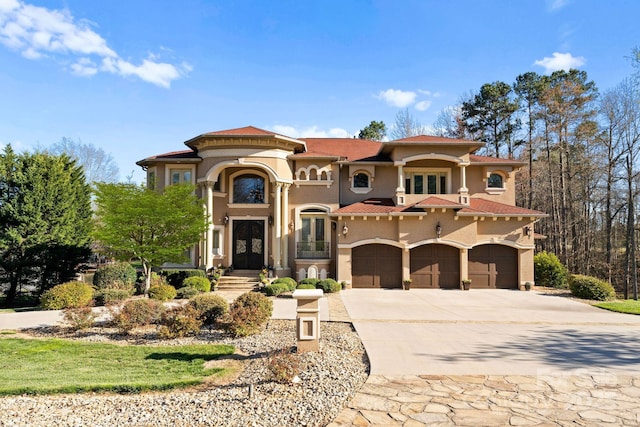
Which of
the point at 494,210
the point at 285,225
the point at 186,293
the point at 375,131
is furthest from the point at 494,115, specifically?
the point at 186,293

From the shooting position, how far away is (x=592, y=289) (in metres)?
15.9

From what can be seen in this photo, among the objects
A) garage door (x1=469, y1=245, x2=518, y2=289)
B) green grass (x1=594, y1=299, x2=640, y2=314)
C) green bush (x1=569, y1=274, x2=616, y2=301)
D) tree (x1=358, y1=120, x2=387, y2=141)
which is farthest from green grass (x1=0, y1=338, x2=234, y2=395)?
tree (x1=358, y1=120, x2=387, y2=141)

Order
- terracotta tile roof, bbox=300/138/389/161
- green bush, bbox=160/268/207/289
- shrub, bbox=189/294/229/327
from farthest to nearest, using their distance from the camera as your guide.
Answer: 1. terracotta tile roof, bbox=300/138/389/161
2. green bush, bbox=160/268/207/289
3. shrub, bbox=189/294/229/327

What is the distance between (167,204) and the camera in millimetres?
16000

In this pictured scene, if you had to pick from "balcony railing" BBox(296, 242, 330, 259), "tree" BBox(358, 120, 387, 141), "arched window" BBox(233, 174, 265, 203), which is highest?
"tree" BBox(358, 120, 387, 141)

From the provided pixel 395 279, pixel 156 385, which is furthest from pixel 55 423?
pixel 395 279

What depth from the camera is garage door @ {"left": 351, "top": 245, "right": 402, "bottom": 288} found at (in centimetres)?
1928

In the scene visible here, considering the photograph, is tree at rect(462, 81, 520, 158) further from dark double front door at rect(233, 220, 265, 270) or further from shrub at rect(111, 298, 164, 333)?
shrub at rect(111, 298, 164, 333)

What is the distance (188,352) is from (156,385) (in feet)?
7.14

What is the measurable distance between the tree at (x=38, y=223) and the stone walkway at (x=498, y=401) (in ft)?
55.3

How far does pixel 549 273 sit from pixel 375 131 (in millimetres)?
21513

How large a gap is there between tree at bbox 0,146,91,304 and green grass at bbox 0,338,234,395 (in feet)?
27.4

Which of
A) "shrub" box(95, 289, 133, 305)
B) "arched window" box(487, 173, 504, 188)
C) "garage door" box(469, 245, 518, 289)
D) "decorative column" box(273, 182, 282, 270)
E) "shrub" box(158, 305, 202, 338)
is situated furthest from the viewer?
"arched window" box(487, 173, 504, 188)

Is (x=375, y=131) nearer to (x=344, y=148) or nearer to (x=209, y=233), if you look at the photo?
(x=344, y=148)
